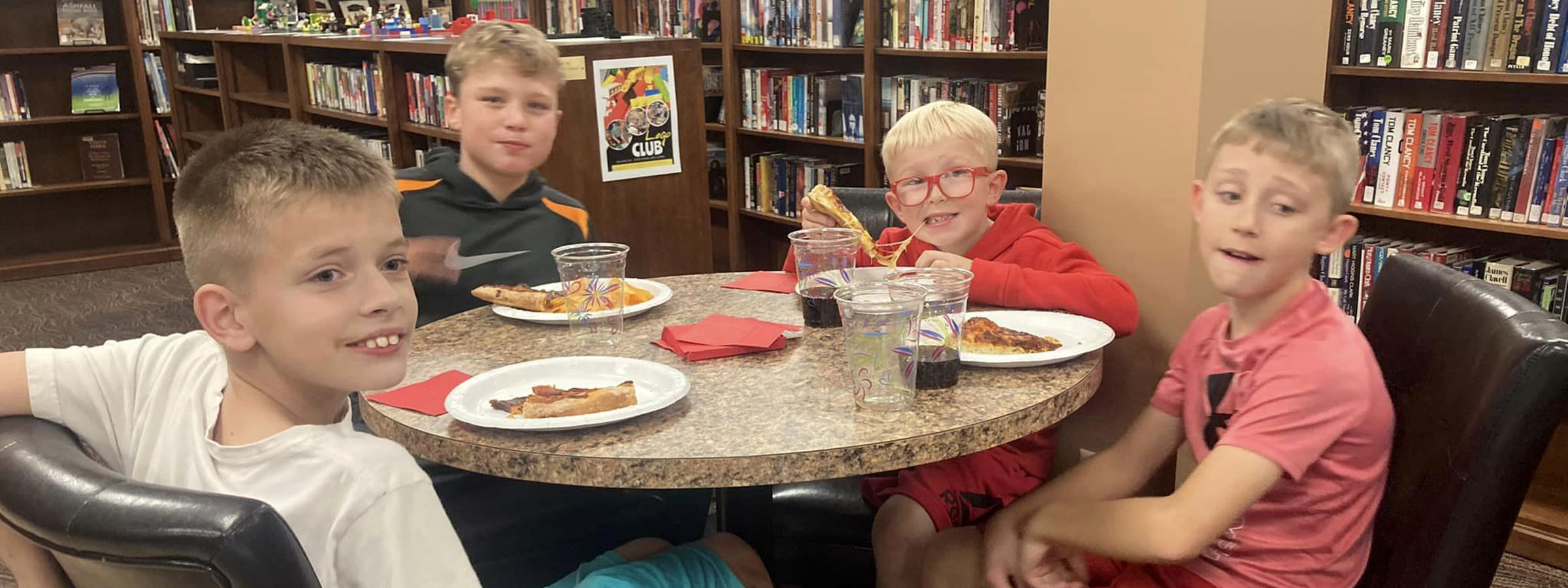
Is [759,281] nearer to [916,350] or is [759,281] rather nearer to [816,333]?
[816,333]

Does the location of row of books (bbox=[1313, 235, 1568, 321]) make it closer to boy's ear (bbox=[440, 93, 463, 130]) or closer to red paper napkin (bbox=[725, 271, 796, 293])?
red paper napkin (bbox=[725, 271, 796, 293])

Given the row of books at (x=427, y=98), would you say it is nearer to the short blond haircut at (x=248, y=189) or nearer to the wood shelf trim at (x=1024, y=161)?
the wood shelf trim at (x=1024, y=161)

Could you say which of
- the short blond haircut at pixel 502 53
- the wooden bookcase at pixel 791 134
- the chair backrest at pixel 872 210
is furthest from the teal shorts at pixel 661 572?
the wooden bookcase at pixel 791 134

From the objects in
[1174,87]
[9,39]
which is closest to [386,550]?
[1174,87]

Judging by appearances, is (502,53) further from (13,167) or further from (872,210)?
(13,167)

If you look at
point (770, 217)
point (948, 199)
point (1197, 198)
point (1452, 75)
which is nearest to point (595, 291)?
point (948, 199)

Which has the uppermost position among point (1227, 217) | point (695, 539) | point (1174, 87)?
point (1174, 87)

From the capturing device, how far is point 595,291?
5.66ft

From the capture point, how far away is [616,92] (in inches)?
143

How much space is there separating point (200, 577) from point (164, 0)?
6514 millimetres

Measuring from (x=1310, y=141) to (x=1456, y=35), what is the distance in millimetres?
1893

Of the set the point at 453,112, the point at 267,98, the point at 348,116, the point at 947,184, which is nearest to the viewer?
the point at 947,184

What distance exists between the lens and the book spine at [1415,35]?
288 centimetres

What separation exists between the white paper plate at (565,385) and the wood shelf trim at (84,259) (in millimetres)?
5429
